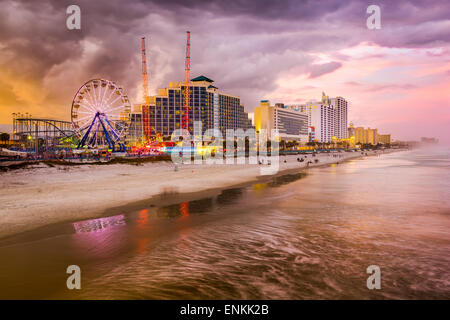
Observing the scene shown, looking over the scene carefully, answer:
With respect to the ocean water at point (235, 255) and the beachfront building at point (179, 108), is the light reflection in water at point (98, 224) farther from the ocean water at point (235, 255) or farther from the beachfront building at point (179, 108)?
the beachfront building at point (179, 108)

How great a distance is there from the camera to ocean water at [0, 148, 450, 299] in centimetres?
792

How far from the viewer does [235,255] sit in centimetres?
1025

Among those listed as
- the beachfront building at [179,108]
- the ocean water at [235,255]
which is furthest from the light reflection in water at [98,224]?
the beachfront building at [179,108]

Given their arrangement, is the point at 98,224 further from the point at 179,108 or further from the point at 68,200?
the point at 179,108

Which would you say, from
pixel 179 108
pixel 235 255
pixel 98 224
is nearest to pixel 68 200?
pixel 98 224

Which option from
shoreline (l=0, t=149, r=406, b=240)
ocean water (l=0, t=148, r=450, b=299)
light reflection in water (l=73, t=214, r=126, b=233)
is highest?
shoreline (l=0, t=149, r=406, b=240)

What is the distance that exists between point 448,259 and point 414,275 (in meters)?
2.38

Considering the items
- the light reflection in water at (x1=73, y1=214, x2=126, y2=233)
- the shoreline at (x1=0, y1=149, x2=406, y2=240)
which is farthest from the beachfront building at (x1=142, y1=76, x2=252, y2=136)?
the light reflection in water at (x1=73, y1=214, x2=126, y2=233)

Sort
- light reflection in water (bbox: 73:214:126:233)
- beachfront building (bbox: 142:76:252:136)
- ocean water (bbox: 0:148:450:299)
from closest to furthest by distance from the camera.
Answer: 1. ocean water (bbox: 0:148:450:299)
2. light reflection in water (bbox: 73:214:126:233)
3. beachfront building (bbox: 142:76:252:136)

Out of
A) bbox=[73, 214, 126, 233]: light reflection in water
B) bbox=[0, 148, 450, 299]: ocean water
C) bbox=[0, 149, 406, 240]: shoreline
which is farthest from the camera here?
bbox=[0, 149, 406, 240]: shoreline

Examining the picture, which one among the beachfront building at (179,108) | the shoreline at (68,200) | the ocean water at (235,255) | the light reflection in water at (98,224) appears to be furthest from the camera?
the beachfront building at (179,108)

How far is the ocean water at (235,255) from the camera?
7.92m

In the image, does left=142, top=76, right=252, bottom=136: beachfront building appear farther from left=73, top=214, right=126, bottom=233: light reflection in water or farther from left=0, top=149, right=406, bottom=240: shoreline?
left=73, top=214, right=126, bottom=233: light reflection in water
